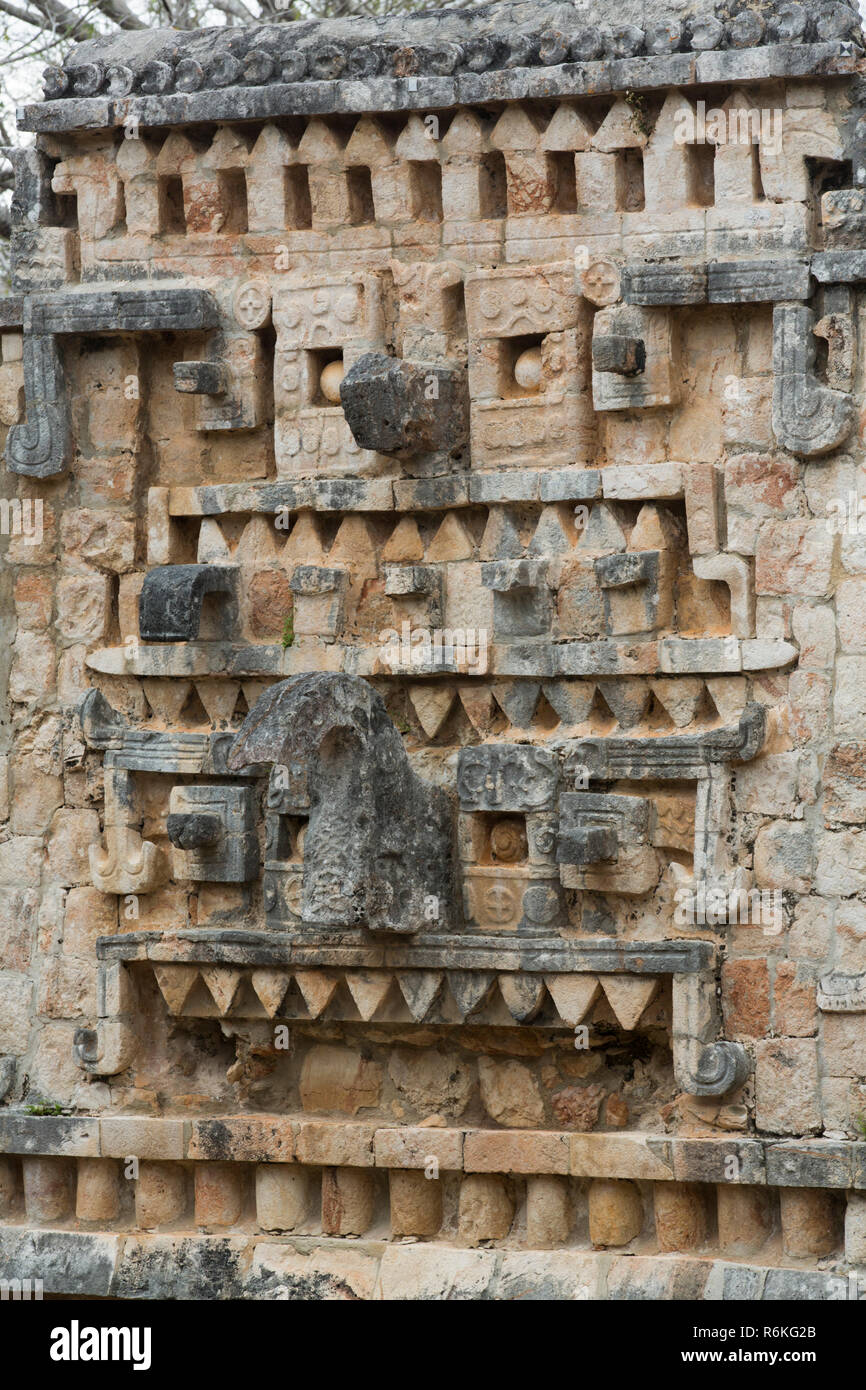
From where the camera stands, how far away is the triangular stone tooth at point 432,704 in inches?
298

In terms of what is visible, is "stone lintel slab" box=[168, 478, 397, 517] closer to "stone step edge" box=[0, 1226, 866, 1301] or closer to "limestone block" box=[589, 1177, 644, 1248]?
"limestone block" box=[589, 1177, 644, 1248]

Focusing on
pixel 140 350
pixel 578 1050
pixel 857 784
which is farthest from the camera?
pixel 140 350

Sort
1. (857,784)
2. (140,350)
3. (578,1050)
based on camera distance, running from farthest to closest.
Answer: (140,350) < (578,1050) < (857,784)

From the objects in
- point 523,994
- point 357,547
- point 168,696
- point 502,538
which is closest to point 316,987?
point 523,994

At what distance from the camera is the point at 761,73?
23.1 ft

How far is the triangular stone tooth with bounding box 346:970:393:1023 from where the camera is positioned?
24.6 ft

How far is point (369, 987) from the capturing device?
752 cm

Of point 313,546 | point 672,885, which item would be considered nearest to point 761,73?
point 313,546

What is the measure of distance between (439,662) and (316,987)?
126 cm

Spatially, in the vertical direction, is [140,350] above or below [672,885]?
above

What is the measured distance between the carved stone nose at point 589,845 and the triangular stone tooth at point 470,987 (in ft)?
1.76

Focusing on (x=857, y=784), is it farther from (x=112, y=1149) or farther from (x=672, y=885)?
(x=112, y=1149)
